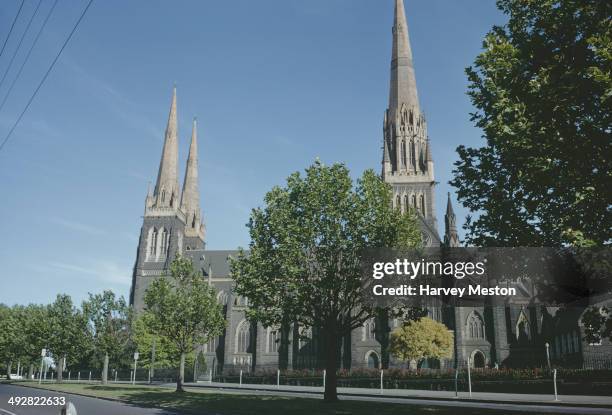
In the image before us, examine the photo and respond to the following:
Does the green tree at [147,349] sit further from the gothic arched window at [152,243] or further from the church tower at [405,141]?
the church tower at [405,141]

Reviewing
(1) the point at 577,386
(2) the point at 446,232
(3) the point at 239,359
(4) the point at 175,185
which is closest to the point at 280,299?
(1) the point at 577,386

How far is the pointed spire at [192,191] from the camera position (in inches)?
4377

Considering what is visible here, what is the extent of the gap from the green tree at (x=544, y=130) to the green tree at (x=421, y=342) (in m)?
38.1

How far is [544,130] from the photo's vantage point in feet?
43.9

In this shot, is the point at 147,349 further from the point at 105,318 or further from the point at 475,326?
the point at 475,326

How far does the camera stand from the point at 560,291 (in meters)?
16.0

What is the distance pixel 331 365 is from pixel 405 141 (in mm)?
59880

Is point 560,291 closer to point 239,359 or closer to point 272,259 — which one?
point 272,259

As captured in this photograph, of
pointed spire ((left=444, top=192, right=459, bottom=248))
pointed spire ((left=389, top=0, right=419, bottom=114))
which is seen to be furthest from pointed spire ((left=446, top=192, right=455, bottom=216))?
pointed spire ((left=389, top=0, right=419, bottom=114))

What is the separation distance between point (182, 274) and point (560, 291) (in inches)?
981

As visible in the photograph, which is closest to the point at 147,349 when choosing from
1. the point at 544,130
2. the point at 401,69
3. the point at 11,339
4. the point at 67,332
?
the point at 11,339

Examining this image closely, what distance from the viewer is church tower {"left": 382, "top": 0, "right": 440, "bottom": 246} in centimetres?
7294

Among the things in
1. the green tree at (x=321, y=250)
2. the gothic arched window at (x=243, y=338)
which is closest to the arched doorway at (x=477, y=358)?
the gothic arched window at (x=243, y=338)

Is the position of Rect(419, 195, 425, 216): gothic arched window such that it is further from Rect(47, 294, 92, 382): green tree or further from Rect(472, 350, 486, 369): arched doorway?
Rect(47, 294, 92, 382): green tree
